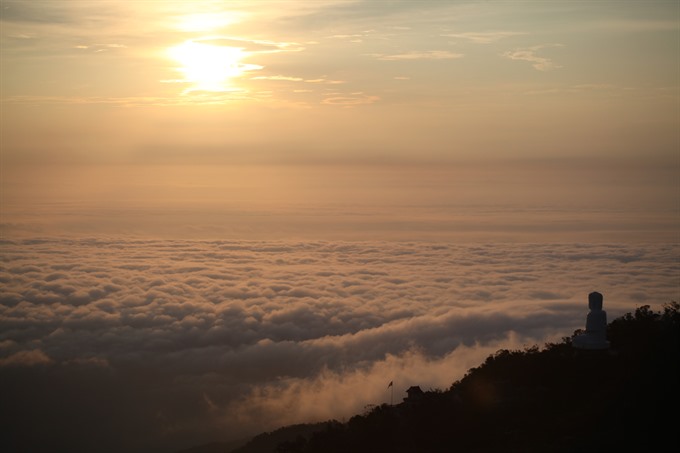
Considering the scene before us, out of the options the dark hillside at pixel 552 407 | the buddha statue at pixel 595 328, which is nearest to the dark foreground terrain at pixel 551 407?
the dark hillside at pixel 552 407

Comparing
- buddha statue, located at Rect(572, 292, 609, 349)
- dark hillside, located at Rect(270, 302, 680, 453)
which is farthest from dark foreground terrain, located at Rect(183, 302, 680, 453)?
buddha statue, located at Rect(572, 292, 609, 349)

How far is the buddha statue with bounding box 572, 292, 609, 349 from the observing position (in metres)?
31.7

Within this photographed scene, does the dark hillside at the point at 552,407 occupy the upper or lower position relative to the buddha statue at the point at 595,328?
lower

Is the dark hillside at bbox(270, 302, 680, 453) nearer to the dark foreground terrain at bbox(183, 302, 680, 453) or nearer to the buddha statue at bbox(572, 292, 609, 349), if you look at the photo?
the dark foreground terrain at bbox(183, 302, 680, 453)

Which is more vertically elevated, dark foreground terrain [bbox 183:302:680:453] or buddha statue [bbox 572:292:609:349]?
buddha statue [bbox 572:292:609:349]

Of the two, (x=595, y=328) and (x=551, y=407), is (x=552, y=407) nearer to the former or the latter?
(x=551, y=407)

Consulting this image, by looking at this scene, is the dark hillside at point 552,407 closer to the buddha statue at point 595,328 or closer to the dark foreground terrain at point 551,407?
the dark foreground terrain at point 551,407

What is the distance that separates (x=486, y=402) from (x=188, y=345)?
76.6 metres

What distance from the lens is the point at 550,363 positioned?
3284 cm

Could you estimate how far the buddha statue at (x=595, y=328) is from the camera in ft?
104

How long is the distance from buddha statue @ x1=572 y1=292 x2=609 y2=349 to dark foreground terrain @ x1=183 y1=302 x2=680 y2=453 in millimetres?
390

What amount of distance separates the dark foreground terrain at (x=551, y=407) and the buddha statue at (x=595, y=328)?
1.28ft

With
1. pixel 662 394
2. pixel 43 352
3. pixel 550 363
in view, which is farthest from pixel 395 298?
pixel 662 394

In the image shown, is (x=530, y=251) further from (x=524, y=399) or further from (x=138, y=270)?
(x=524, y=399)
